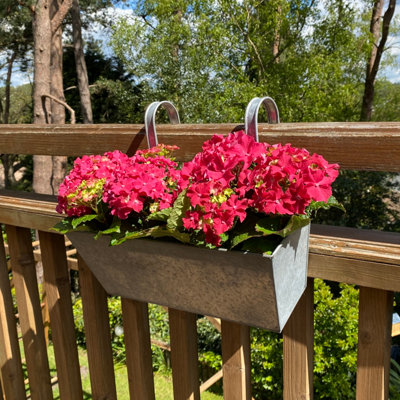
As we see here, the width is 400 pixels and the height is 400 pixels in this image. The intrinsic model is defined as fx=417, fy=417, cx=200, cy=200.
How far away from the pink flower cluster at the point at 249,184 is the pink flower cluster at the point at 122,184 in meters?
0.06

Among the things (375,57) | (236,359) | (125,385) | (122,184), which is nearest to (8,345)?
(236,359)

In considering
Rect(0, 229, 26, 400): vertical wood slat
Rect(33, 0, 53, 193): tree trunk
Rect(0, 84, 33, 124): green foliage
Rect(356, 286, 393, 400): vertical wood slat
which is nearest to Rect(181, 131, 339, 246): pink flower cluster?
Rect(356, 286, 393, 400): vertical wood slat

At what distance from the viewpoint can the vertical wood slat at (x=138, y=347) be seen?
954 mm

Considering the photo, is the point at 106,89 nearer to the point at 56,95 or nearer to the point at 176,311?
the point at 56,95

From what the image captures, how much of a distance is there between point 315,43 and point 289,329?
11668mm

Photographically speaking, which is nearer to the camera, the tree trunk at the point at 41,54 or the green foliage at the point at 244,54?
the tree trunk at the point at 41,54

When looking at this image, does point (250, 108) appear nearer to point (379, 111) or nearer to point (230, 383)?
point (230, 383)

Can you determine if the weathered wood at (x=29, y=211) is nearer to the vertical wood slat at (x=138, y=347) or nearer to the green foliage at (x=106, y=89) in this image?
the vertical wood slat at (x=138, y=347)

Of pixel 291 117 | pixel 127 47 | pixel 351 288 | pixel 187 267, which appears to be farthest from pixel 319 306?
pixel 127 47

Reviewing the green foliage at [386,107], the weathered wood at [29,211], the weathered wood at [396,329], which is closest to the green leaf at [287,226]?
the weathered wood at [29,211]

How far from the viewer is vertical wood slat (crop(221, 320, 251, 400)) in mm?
825

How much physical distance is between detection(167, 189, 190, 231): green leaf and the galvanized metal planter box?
0.15 ft

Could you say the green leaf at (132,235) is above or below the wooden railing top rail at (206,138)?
below

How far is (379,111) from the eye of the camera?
15828 millimetres
